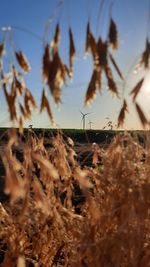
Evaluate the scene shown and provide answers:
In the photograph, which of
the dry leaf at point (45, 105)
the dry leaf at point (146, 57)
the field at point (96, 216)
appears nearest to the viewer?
the dry leaf at point (146, 57)

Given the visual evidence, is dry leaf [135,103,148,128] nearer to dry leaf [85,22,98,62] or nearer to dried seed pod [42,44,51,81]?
dry leaf [85,22,98,62]

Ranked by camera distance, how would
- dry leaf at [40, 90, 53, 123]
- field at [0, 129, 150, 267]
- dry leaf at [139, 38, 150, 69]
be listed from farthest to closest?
field at [0, 129, 150, 267], dry leaf at [40, 90, 53, 123], dry leaf at [139, 38, 150, 69]

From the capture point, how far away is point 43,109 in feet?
6.32

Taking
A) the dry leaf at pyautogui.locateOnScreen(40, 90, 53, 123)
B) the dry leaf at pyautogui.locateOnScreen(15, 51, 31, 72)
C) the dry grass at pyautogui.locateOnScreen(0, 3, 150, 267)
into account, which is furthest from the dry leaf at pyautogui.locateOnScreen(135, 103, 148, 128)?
the dry leaf at pyautogui.locateOnScreen(15, 51, 31, 72)

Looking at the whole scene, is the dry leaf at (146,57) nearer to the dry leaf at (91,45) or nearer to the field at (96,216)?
the dry leaf at (91,45)

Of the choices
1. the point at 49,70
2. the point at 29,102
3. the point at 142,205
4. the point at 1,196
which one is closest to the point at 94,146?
the point at 142,205

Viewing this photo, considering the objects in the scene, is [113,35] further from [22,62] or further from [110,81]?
[22,62]

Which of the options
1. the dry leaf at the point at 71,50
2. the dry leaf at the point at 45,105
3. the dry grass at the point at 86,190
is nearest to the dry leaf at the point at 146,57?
the dry grass at the point at 86,190

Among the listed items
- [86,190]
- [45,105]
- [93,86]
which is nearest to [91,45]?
[93,86]

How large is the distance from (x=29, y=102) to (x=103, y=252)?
84 centimetres

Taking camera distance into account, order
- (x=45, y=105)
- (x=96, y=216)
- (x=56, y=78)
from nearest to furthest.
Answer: (x=56, y=78)
(x=45, y=105)
(x=96, y=216)

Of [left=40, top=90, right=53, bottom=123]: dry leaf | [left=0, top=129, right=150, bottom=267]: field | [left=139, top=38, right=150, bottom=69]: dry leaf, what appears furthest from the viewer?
[left=0, top=129, right=150, bottom=267]: field

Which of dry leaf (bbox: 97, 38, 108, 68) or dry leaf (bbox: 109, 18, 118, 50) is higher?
dry leaf (bbox: 109, 18, 118, 50)

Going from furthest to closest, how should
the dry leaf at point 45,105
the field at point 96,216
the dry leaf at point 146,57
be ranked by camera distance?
1. the field at point 96,216
2. the dry leaf at point 45,105
3. the dry leaf at point 146,57
